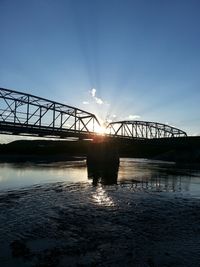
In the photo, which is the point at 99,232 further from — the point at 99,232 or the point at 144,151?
the point at 144,151

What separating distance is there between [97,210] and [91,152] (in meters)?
63.9

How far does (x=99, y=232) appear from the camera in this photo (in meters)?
17.9

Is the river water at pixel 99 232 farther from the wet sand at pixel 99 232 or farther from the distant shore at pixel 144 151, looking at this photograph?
the distant shore at pixel 144 151

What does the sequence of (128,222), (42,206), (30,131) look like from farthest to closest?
(30,131), (42,206), (128,222)

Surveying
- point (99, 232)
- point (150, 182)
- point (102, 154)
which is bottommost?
point (99, 232)

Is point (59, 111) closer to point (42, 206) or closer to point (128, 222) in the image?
point (42, 206)

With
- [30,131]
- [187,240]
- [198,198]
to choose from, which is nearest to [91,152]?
[30,131]

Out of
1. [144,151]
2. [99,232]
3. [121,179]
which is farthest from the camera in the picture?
[144,151]

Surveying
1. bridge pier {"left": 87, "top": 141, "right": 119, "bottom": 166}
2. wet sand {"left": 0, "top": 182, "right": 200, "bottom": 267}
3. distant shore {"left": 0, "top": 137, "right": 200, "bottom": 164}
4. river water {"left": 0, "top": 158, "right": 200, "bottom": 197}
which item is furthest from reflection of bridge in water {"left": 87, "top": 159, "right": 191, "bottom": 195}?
distant shore {"left": 0, "top": 137, "right": 200, "bottom": 164}

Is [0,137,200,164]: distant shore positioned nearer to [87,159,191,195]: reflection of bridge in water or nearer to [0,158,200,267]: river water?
[87,159,191,195]: reflection of bridge in water

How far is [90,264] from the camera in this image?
1304 cm

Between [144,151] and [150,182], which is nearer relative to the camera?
[150,182]

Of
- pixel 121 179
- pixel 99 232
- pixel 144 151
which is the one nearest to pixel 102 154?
pixel 121 179

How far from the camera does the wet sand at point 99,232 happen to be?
13.7 meters
